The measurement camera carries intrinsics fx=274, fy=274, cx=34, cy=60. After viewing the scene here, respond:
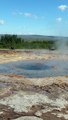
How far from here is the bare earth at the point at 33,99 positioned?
12141mm

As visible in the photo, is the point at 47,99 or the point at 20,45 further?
the point at 20,45

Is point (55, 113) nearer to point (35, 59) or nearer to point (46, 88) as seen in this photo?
point (46, 88)

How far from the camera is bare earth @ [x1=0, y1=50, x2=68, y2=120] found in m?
12.1

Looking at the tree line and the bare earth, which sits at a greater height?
the tree line

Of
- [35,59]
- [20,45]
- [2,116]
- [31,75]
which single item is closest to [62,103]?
[2,116]

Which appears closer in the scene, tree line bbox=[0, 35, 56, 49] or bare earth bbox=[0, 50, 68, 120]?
bare earth bbox=[0, 50, 68, 120]

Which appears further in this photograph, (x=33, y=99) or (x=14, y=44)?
(x=14, y=44)

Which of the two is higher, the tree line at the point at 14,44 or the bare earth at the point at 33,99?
the tree line at the point at 14,44

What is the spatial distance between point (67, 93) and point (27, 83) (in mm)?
3273

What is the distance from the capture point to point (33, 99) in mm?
14250

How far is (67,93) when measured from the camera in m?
15.4

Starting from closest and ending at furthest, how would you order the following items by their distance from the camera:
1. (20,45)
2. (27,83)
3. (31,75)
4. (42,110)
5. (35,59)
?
1. (42,110)
2. (27,83)
3. (31,75)
4. (35,59)
5. (20,45)

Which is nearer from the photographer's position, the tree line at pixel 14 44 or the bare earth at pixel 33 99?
the bare earth at pixel 33 99

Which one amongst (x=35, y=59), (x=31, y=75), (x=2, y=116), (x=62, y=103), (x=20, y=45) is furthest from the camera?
(x=20, y=45)
